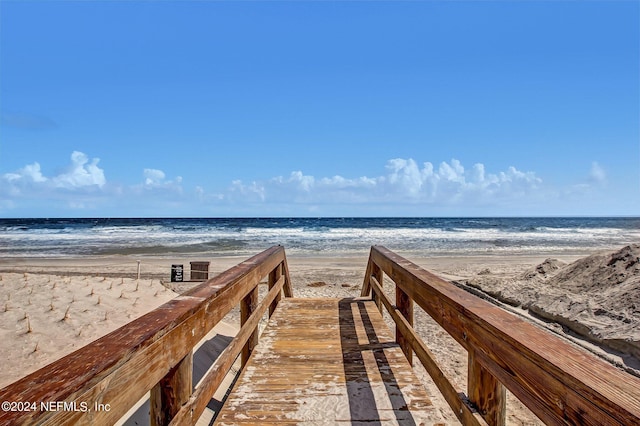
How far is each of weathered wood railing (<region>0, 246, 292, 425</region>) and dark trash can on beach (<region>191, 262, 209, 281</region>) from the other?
11.2m

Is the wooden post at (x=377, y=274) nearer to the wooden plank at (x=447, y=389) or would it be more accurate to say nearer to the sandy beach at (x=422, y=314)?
the sandy beach at (x=422, y=314)

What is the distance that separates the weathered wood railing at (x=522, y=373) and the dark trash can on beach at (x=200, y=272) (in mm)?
11523

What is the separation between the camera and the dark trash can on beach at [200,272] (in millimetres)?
12945

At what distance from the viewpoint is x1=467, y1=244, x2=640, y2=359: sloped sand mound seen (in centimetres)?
566

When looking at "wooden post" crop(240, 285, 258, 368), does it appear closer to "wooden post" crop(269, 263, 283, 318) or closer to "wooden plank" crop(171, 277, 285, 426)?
"wooden plank" crop(171, 277, 285, 426)

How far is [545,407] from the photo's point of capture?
1.20 m

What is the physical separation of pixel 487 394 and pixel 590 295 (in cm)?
729

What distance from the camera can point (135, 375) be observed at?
4.13 feet

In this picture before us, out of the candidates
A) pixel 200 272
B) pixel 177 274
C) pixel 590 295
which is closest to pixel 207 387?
pixel 590 295

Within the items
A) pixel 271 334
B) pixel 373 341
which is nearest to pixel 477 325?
pixel 373 341

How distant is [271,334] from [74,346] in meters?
2.12

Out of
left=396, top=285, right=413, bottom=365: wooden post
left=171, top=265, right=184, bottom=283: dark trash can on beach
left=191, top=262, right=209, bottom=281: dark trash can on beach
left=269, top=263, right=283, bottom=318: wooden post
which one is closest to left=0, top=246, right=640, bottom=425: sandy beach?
left=396, top=285, right=413, bottom=365: wooden post

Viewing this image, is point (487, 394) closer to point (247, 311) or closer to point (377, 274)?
point (247, 311)

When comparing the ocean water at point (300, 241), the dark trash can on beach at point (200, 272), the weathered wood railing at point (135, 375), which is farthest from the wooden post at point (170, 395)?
the ocean water at point (300, 241)
